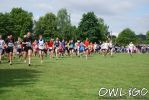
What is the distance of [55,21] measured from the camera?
135m

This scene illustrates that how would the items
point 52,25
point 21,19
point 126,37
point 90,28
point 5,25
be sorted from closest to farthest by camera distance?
1. point 5,25
2. point 90,28
3. point 21,19
4. point 52,25
5. point 126,37

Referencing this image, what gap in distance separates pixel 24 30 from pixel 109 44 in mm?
70855

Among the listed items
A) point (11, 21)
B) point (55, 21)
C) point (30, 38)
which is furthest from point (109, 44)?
point (55, 21)

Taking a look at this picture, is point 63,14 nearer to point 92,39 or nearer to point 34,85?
point 92,39

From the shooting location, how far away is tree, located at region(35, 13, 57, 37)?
128m

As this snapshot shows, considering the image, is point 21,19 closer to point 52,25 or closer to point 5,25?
point 5,25

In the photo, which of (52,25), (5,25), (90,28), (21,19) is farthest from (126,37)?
(5,25)

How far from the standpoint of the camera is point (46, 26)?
427 feet

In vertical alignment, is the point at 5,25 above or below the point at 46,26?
below

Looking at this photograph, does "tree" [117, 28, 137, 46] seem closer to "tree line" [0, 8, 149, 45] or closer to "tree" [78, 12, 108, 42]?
"tree line" [0, 8, 149, 45]

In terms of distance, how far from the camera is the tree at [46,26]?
421ft

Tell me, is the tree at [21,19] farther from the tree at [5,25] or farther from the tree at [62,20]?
the tree at [62,20]

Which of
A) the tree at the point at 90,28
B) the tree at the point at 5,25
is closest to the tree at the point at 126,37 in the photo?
the tree at the point at 90,28

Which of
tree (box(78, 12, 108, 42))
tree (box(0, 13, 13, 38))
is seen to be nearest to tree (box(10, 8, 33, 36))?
tree (box(0, 13, 13, 38))
